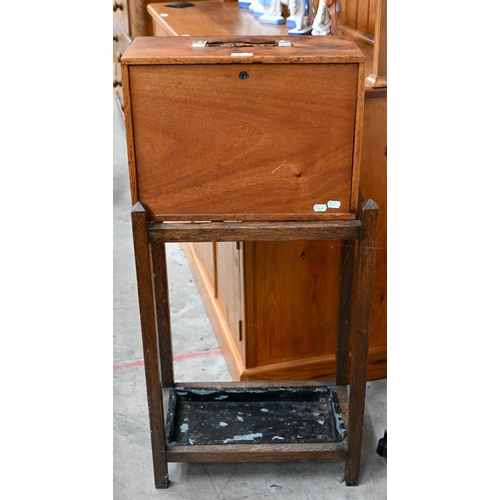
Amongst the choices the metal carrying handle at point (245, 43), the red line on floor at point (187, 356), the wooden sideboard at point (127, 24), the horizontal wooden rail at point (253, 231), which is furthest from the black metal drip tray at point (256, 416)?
the wooden sideboard at point (127, 24)

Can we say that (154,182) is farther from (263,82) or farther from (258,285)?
(258,285)

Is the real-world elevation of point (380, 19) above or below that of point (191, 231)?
above

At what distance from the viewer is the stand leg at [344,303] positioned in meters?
1.90

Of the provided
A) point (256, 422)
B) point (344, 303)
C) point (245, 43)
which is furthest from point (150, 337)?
point (245, 43)

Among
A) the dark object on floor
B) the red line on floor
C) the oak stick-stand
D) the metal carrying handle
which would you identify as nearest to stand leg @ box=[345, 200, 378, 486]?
the oak stick-stand

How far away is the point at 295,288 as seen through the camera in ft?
6.86

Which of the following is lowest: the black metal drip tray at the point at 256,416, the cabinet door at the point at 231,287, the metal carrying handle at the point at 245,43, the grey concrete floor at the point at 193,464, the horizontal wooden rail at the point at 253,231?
the grey concrete floor at the point at 193,464

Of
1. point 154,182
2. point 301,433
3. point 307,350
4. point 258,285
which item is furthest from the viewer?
point 307,350

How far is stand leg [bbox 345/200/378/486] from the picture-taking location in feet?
5.04

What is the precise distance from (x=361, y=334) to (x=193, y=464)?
661mm

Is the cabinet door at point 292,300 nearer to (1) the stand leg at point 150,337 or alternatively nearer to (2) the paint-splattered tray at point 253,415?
(2) the paint-splattered tray at point 253,415

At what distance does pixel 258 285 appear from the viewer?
206 cm

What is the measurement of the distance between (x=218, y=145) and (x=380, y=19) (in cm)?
57

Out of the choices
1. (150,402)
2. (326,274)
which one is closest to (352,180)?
(326,274)
